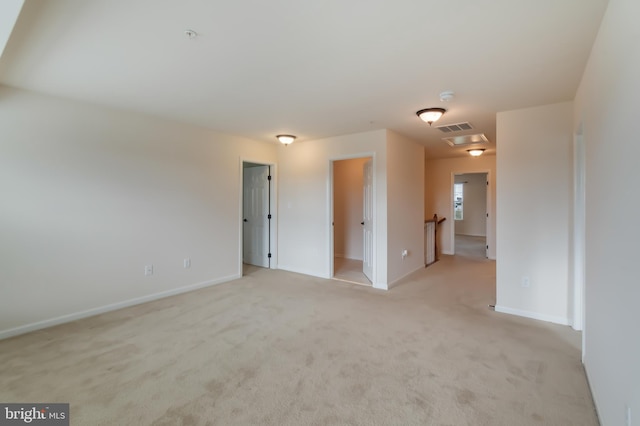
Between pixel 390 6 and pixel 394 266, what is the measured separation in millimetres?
3805

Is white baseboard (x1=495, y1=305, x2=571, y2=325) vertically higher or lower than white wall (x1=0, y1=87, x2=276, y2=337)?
lower

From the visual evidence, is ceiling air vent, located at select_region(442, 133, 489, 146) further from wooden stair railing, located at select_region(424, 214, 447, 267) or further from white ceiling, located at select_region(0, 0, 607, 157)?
wooden stair railing, located at select_region(424, 214, 447, 267)

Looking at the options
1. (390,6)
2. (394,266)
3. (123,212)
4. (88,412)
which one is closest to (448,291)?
(394,266)

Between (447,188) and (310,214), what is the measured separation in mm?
4223

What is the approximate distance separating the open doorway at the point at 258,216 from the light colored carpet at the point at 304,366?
220 centimetres

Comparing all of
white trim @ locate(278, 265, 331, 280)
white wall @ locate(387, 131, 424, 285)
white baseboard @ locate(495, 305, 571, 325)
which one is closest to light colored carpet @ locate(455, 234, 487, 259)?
white wall @ locate(387, 131, 424, 285)

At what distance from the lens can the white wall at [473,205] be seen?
10992 mm

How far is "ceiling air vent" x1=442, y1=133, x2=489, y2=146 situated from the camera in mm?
4999

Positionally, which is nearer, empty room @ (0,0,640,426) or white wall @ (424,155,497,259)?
empty room @ (0,0,640,426)

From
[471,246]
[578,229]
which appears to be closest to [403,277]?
[578,229]

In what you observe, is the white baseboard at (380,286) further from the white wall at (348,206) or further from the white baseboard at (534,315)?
the white wall at (348,206)

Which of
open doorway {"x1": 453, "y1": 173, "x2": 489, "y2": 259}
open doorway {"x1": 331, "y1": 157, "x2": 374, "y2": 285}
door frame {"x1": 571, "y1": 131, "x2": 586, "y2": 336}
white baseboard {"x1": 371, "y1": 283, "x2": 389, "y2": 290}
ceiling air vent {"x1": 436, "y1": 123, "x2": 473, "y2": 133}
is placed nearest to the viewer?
door frame {"x1": 571, "y1": 131, "x2": 586, "y2": 336}

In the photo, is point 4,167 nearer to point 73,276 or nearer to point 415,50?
point 73,276

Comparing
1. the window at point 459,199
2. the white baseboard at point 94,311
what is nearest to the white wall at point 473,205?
the window at point 459,199
